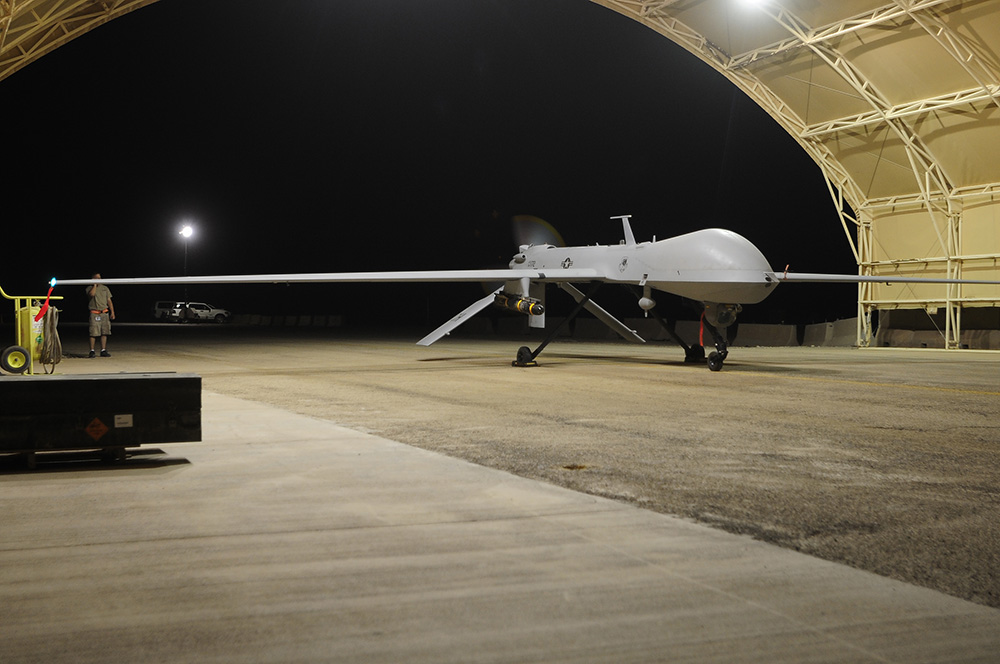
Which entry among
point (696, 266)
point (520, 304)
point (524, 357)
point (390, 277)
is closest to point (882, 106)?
point (696, 266)

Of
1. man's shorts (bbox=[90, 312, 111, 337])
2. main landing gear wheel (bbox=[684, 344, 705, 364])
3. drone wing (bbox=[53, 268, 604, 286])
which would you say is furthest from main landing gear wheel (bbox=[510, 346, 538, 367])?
man's shorts (bbox=[90, 312, 111, 337])

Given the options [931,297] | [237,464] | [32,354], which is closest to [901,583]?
[237,464]

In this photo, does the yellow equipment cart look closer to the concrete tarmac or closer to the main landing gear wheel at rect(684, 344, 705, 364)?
the concrete tarmac

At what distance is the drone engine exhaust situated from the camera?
1959cm

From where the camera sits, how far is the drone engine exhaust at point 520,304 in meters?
19.6

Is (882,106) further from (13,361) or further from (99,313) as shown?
(13,361)

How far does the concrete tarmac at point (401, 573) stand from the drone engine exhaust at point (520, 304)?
11.3m

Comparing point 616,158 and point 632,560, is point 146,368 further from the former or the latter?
point 616,158

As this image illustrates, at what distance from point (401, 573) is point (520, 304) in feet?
51.6

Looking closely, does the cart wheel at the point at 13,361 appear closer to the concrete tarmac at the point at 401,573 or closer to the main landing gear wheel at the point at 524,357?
the concrete tarmac at the point at 401,573

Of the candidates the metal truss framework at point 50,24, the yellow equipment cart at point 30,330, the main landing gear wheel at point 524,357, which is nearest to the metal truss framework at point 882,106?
the main landing gear wheel at point 524,357

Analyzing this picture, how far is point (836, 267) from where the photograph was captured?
76.1m

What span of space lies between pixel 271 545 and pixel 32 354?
381 inches

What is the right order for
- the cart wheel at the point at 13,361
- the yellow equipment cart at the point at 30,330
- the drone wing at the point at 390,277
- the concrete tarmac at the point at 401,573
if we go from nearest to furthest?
the concrete tarmac at the point at 401,573
the yellow equipment cart at the point at 30,330
the cart wheel at the point at 13,361
the drone wing at the point at 390,277
